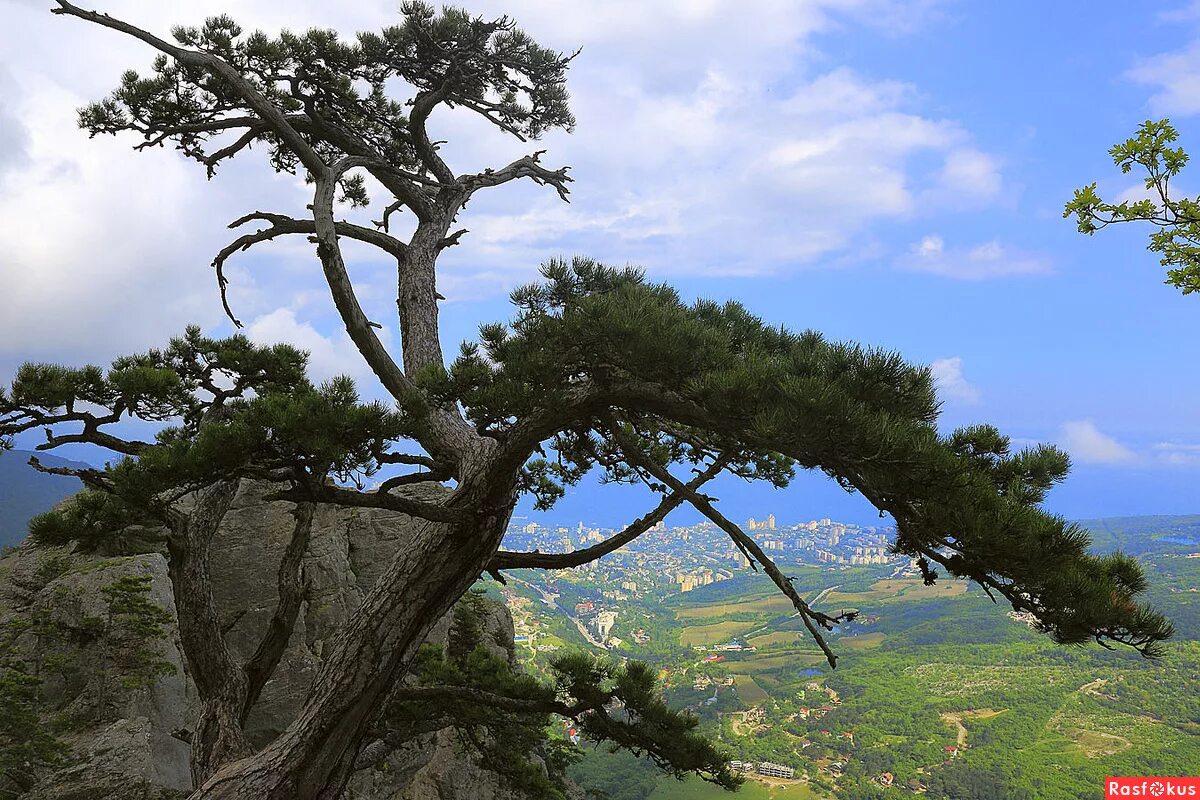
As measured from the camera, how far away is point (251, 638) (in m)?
6.86

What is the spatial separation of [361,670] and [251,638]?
3.81 meters

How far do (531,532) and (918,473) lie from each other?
92771 millimetres

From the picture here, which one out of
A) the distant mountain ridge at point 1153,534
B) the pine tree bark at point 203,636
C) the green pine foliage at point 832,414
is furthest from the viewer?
the distant mountain ridge at point 1153,534

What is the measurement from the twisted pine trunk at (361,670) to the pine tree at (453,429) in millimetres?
14

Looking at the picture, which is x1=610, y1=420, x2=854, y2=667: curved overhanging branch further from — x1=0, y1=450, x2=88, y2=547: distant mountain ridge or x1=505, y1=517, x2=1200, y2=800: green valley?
x1=0, y1=450, x2=88, y2=547: distant mountain ridge

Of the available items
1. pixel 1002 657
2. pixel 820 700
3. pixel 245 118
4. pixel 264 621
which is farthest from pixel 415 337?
pixel 1002 657

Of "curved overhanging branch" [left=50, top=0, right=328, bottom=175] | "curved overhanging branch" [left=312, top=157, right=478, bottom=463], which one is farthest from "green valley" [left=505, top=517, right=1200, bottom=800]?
"curved overhanging branch" [left=50, top=0, right=328, bottom=175]

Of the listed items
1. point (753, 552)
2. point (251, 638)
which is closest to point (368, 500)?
point (753, 552)

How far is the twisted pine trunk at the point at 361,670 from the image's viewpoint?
3893mm

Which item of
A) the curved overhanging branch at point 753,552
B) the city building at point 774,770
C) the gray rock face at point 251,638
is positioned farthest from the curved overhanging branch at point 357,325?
the city building at point 774,770

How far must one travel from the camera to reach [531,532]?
304ft

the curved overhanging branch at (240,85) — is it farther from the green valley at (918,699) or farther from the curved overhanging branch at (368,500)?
the green valley at (918,699)

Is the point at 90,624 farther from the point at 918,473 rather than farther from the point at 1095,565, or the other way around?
the point at 1095,565

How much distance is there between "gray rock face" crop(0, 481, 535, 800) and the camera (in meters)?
5.34
